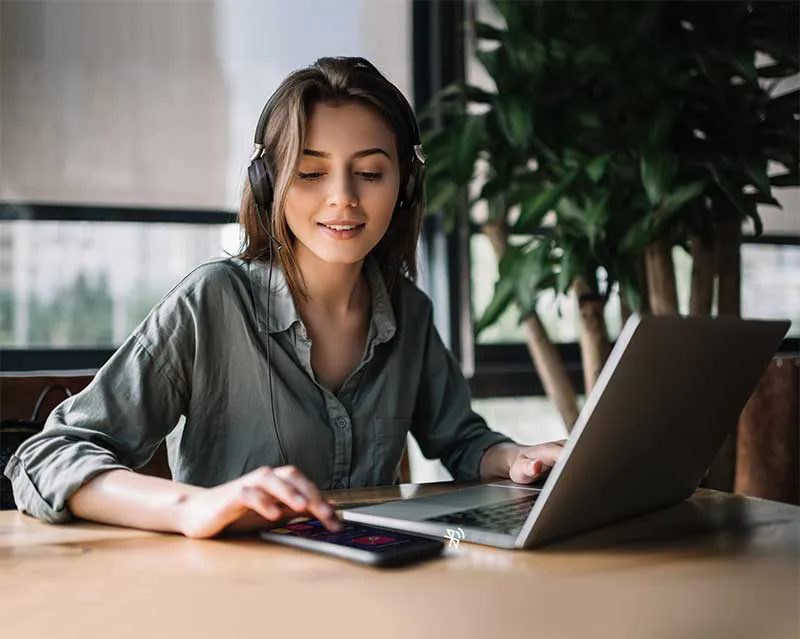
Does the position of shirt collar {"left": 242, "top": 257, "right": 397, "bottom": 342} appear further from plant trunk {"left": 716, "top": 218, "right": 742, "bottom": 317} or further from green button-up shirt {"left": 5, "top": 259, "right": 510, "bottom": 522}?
plant trunk {"left": 716, "top": 218, "right": 742, "bottom": 317}

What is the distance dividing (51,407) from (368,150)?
63cm

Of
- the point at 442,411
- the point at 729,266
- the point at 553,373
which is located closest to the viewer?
the point at 442,411

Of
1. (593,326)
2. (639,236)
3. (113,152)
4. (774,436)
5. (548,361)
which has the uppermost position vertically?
(113,152)

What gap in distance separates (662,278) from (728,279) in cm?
17

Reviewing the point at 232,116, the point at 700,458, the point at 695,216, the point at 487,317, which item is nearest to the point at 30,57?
the point at 232,116

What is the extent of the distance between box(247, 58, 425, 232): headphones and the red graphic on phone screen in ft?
2.03

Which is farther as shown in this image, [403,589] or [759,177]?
[759,177]

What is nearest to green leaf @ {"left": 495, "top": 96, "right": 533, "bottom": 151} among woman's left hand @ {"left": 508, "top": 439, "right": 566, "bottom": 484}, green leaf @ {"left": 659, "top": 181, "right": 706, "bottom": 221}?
green leaf @ {"left": 659, "top": 181, "right": 706, "bottom": 221}

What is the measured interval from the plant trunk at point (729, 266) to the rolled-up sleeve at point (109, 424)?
1654 millimetres

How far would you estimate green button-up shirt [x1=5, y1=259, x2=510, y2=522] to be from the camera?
1.22m

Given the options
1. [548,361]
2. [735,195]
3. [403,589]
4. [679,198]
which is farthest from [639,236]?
[403,589]

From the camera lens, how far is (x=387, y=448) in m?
1.50

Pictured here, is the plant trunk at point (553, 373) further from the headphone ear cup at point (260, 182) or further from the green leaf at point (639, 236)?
the headphone ear cup at point (260, 182)

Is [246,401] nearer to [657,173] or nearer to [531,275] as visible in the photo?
[531,275]
